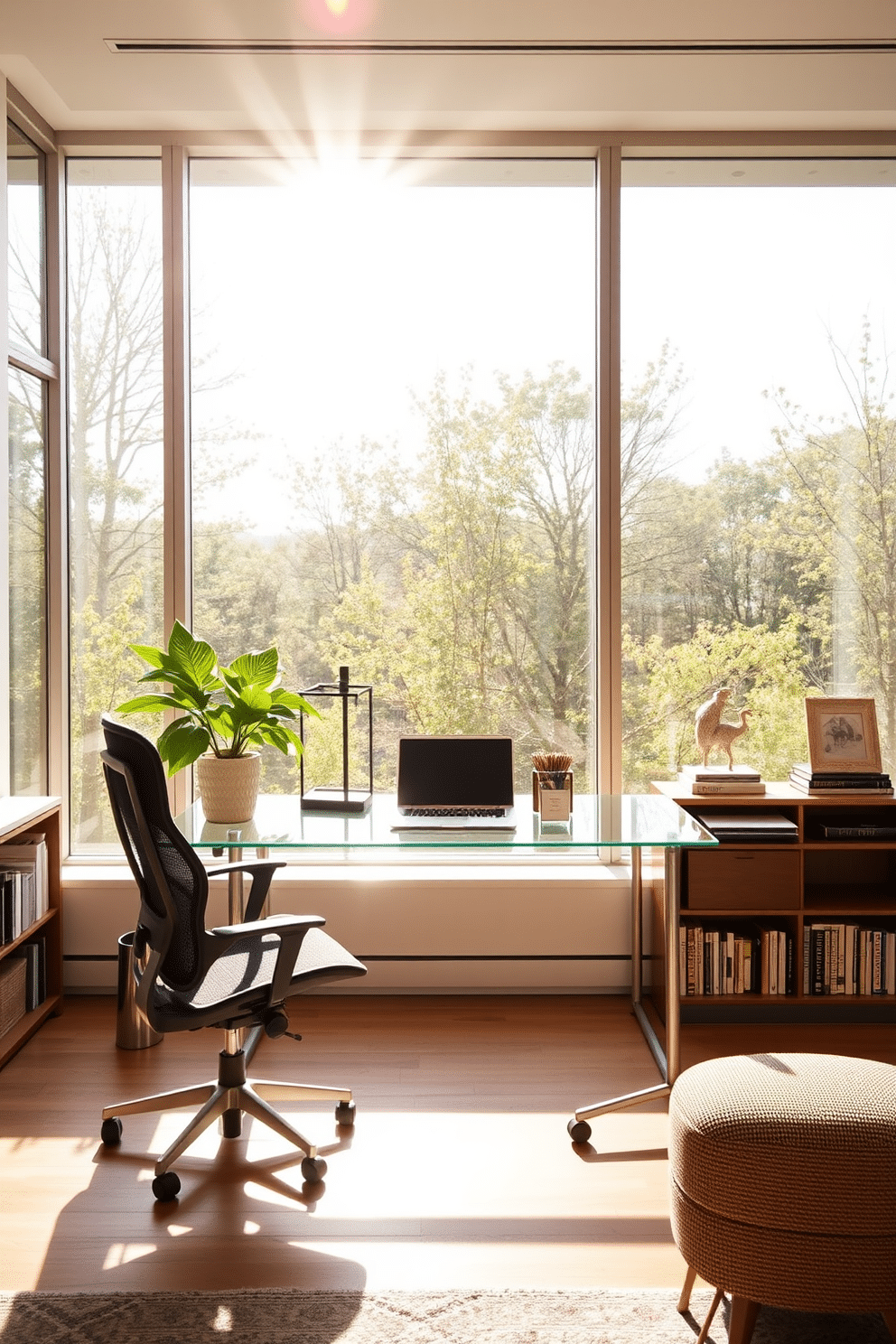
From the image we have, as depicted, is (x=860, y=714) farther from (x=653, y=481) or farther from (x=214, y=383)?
(x=214, y=383)

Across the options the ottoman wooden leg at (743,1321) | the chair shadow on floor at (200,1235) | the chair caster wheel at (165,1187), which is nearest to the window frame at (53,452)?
the chair shadow on floor at (200,1235)

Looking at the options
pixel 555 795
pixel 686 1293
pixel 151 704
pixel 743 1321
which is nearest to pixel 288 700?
pixel 151 704

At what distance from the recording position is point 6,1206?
2.63 meters

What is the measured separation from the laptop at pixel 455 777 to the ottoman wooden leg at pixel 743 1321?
1547 millimetres

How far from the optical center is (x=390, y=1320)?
2.19m

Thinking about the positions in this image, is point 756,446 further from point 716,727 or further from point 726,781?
point 726,781

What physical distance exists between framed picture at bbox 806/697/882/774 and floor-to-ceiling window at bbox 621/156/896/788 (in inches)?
17.0

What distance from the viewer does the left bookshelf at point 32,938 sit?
3521 millimetres

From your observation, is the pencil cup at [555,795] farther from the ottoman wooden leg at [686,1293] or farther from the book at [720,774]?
the ottoman wooden leg at [686,1293]

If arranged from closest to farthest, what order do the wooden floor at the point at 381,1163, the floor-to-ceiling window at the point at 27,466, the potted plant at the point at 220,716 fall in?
the wooden floor at the point at 381,1163
the potted plant at the point at 220,716
the floor-to-ceiling window at the point at 27,466

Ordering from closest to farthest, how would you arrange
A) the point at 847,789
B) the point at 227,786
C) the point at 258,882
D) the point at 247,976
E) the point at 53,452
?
the point at 247,976
the point at 258,882
the point at 227,786
the point at 847,789
the point at 53,452

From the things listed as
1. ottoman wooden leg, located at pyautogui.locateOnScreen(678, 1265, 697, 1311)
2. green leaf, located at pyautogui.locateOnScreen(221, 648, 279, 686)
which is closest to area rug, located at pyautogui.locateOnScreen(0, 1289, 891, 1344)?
ottoman wooden leg, located at pyautogui.locateOnScreen(678, 1265, 697, 1311)

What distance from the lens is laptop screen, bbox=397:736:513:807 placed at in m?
3.42

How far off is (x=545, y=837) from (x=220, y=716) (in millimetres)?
1144
